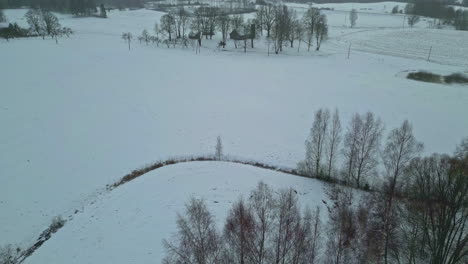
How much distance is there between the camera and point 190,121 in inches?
1496

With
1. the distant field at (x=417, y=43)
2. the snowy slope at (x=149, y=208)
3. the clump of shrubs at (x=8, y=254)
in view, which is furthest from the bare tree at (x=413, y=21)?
the clump of shrubs at (x=8, y=254)

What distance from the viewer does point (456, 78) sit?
165ft

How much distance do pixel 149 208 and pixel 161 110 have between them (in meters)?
21.1

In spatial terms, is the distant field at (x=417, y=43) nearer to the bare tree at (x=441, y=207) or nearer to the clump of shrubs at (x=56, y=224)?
the bare tree at (x=441, y=207)

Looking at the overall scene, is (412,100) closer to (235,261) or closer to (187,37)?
(235,261)

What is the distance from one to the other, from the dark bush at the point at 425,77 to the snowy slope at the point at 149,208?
3873 centimetres

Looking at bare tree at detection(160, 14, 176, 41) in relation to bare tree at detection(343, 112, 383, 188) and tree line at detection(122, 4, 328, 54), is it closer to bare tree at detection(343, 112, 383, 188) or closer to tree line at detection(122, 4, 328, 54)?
tree line at detection(122, 4, 328, 54)

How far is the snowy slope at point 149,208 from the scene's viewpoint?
18.8 metres

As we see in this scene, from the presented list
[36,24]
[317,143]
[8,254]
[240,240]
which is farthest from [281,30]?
[36,24]

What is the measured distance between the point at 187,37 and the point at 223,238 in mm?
75903

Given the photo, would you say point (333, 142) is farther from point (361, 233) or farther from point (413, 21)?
point (413, 21)

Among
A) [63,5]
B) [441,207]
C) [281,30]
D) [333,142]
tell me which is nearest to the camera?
[441,207]

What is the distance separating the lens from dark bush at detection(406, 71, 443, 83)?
50834 millimetres

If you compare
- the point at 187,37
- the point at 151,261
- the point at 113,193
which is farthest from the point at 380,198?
the point at 187,37
